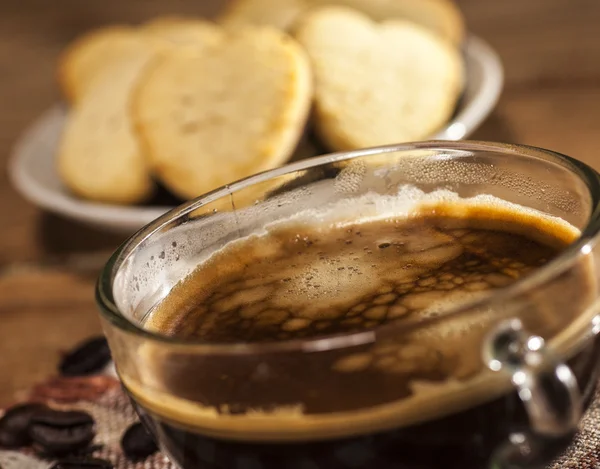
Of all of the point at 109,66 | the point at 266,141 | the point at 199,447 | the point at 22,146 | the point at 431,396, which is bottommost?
the point at 22,146

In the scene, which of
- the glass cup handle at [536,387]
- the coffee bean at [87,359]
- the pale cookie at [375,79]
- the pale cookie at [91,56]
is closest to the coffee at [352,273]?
the glass cup handle at [536,387]

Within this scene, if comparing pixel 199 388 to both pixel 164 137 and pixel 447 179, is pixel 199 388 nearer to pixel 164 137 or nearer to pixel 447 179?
pixel 447 179

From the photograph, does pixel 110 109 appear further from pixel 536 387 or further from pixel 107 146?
pixel 536 387

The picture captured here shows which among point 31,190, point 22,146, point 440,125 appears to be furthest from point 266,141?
point 22,146

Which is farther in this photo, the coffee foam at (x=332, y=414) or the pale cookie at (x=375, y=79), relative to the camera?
the pale cookie at (x=375, y=79)

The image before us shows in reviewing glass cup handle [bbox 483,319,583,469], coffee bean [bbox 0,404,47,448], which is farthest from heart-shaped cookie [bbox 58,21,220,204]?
glass cup handle [bbox 483,319,583,469]

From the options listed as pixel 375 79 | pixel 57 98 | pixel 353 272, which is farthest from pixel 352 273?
pixel 57 98

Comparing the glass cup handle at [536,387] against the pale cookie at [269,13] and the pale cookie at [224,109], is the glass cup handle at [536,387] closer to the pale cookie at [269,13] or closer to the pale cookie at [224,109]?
the pale cookie at [224,109]

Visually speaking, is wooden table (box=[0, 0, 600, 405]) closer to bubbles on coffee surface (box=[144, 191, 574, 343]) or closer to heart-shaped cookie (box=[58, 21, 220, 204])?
heart-shaped cookie (box=[58, 21, 220, 204])
